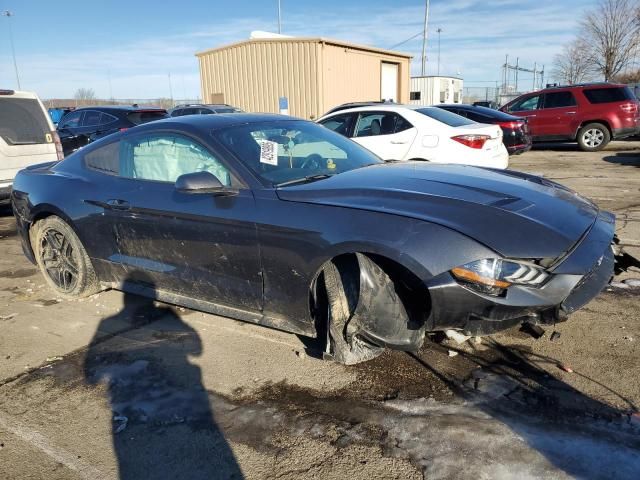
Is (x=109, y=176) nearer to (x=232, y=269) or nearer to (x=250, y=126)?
(x=250, y=126)

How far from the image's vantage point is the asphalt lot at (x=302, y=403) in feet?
7.78

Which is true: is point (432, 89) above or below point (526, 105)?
above

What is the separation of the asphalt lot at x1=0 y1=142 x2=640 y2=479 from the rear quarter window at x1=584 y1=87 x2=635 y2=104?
1143 centimetres

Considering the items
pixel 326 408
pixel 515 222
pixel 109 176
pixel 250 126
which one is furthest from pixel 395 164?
pixel 109 176

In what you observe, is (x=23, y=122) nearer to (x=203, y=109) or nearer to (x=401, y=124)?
(x=401, y=124)

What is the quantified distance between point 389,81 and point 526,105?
9390mm

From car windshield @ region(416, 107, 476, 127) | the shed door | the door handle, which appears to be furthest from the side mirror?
the shed door

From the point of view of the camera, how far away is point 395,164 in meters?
4.04

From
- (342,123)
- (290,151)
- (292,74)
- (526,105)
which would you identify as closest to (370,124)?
(342,123)

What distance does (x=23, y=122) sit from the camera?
25.4 feet

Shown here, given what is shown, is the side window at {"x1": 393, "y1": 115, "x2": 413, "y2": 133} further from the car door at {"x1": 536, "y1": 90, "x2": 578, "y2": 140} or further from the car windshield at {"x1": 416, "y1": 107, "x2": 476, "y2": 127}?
the car door at {"x1": 536, "y1": 90, "x2": 578, "y2": 140}

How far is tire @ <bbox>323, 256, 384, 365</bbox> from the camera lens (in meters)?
3.07

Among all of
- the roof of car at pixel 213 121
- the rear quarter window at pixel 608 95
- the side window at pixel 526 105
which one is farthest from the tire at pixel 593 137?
the roof of car at pixel 213 121

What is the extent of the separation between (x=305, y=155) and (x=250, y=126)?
0.47 m
